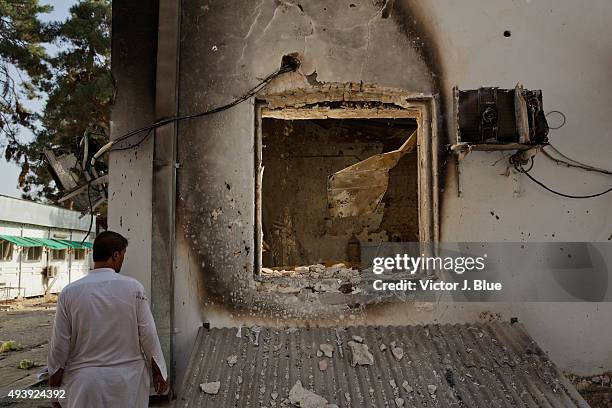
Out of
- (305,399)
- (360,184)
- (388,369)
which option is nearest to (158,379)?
(305,399)

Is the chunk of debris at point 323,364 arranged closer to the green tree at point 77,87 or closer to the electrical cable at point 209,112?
the electrical cable at point 209,112

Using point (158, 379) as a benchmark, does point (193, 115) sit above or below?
above

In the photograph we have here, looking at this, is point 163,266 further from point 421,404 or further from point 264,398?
point 421,404

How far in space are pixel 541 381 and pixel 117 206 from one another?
3.88m

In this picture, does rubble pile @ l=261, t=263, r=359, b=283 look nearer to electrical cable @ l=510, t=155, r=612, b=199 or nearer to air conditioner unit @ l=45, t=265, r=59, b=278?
electrical cable @ l=510, t=155, r=612, b=199

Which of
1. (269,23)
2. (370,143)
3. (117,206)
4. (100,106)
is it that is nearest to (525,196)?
(269,23)

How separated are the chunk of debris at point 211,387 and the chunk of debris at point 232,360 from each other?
0.23 metres

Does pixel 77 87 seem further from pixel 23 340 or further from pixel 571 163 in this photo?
pixel 571 163

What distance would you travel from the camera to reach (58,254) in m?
25.2

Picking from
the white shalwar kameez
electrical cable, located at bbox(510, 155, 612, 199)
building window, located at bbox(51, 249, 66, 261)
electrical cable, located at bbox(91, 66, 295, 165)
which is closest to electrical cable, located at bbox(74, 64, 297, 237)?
electrical cable, located at bbox(91, 66, 295, 165)

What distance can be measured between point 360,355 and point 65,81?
1576cm

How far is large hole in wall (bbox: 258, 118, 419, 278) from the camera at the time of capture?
395 inches

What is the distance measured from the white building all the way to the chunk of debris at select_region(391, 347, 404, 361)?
20008mm

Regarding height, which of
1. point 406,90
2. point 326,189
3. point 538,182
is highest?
point 406,90
